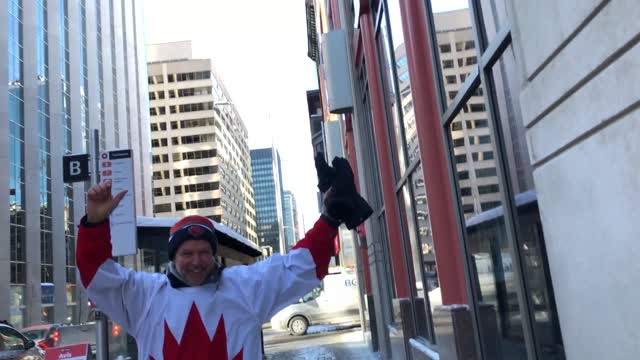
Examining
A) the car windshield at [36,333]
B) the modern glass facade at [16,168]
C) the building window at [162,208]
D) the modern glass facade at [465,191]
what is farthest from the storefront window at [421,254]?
the building window at [162,208]

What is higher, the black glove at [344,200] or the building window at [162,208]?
the building window at [162,208]

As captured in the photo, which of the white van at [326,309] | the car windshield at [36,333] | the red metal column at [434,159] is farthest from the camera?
the white van at [326,309]

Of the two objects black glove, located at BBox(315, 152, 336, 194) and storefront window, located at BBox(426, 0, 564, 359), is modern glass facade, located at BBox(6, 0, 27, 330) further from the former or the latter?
black glove, located at BBox(315, 152, 336, 194)

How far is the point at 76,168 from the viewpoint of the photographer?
7.51 metres

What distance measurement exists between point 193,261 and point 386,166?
23.9 feet

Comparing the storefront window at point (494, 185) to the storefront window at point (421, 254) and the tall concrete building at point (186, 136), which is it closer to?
the storefront window at point (421, 254)

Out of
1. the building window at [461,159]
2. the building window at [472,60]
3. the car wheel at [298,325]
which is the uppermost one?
the building window at [472,60]

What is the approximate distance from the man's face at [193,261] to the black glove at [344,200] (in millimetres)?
597

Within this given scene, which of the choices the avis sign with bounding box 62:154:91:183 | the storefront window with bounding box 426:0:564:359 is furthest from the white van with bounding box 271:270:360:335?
the storefront window with bounding box 426:0:564:359

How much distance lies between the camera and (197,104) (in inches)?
4710

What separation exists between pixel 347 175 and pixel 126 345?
710 cm

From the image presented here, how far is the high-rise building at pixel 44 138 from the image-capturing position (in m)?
35.3

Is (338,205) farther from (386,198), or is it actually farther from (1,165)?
(1,165)

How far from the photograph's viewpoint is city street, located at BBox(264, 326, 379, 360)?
14812 mm
